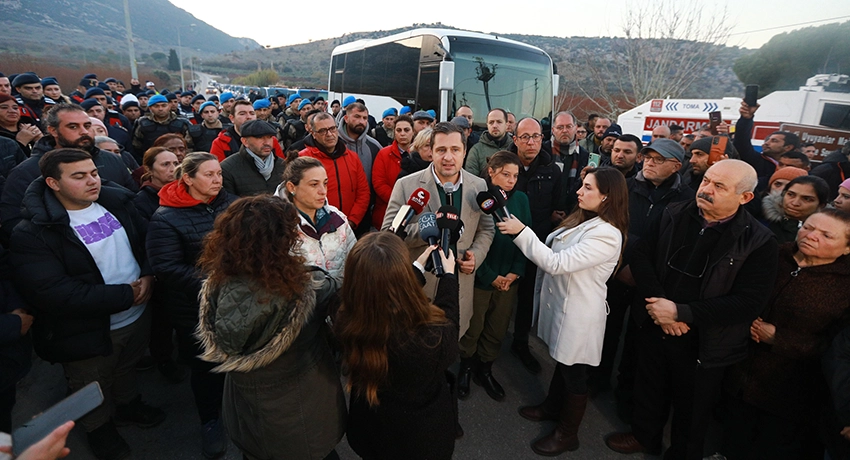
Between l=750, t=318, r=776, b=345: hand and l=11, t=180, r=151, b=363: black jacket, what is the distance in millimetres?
3840

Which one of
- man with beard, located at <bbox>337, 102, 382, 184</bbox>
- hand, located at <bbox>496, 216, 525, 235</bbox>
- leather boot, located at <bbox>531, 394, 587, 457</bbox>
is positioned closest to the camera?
hand, located at <bbox>496, 216, 525, 235</bbox>

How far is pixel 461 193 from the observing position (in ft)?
9.55

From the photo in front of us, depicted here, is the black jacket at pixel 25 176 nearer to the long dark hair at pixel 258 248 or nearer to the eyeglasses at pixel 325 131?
the eyeglasses at pixel 325 131

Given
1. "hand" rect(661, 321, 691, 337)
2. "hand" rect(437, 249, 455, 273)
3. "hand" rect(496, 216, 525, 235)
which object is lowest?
"hand" rect(661, 321, 691, 337)

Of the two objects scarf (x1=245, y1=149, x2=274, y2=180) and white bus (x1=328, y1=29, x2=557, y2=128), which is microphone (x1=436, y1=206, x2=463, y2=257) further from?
white bus (x1=328, y1=29, x2=557, y2=128)

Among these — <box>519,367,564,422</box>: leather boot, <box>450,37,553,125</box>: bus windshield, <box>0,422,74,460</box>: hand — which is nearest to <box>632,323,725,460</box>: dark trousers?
<box>519,367,564,422</box>: leather boot

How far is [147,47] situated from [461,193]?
10336 cm

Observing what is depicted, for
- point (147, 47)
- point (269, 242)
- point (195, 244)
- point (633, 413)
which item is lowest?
point (633, 413)

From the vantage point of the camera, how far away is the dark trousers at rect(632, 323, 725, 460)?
2574 mm

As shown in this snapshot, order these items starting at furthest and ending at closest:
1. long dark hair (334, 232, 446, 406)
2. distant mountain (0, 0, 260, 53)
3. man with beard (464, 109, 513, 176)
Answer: distant mountain (0, 0, 260, 53) → man with beard (464, 109, 513, 176) → long dark hair (334, 232, 446, 406)

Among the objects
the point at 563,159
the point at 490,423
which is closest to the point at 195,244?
the point at 490,423

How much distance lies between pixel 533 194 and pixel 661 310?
1.73m

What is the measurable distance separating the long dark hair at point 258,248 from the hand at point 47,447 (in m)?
0.66

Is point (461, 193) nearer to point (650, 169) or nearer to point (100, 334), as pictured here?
point (650, 169)
